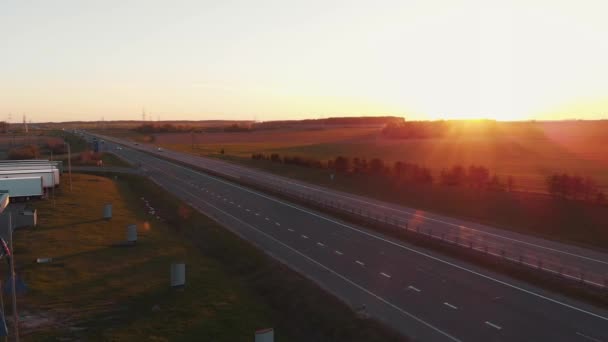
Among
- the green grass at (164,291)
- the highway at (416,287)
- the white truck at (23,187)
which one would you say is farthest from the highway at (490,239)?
the white truck at (23,187)

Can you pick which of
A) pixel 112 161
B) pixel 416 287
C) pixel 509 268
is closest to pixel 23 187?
pixel 416 287

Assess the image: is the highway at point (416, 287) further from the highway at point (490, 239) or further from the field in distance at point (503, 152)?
the field in distance at point (503, 152)

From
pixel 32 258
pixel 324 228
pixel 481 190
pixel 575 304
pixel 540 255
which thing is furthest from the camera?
pixel 481 190

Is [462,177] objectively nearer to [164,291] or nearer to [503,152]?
[164,291]

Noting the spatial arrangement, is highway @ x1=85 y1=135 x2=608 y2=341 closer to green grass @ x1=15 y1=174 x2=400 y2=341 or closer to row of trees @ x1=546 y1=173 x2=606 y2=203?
green grass @ x1=15 y1=174 x2=400 y2=341

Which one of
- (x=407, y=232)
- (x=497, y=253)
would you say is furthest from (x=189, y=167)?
(x=497, y=253)

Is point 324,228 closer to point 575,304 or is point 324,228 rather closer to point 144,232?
point 144,232
